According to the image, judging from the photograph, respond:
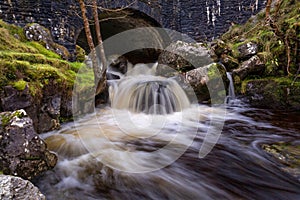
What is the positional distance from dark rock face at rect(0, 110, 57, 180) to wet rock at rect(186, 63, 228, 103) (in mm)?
5022

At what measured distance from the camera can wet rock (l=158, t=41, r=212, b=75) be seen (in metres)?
7.26

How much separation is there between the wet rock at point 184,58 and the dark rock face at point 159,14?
2357 millimetres

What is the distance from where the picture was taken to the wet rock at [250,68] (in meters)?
6.13

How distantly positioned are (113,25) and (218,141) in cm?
855

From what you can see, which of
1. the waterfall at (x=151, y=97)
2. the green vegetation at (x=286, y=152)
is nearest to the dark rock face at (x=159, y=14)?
the waterfall at (x=151, y=97)

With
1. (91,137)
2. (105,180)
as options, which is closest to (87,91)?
(91,137)

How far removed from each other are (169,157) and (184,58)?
5.35 meters

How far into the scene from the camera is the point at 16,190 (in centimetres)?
143

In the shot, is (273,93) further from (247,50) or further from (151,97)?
(151,97)

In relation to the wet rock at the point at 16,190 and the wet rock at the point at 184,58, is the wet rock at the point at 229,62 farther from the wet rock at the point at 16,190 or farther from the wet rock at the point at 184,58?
the wet rock at the point at 16,190

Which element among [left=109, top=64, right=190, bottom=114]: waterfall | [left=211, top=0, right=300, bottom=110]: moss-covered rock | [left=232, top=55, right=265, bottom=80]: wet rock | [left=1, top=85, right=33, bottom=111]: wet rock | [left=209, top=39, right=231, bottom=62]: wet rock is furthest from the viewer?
[left=209, top=39, right=231, bottom=62]: wet rock

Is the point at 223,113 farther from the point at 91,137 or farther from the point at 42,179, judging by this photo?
the point at 42,179

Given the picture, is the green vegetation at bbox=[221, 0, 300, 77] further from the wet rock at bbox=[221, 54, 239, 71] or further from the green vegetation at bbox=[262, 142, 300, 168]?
the green vegetation at bbox=[262, 142, 300, 168]

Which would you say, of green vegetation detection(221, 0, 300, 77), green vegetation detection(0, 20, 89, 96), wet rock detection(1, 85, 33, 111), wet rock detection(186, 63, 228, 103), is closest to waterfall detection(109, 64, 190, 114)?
wet rock detection(186, 63, 228, 103)
